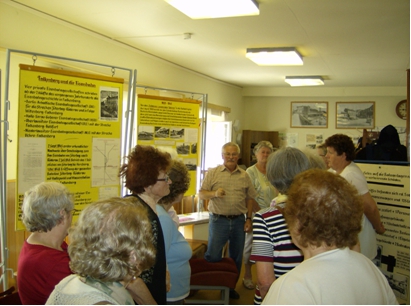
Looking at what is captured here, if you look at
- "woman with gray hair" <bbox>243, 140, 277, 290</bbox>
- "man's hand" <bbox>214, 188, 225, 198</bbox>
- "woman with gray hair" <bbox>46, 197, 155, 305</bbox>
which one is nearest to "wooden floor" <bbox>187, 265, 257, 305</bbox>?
"woman with gray hair" <bbox>243, 140, 277, 290</bbox>

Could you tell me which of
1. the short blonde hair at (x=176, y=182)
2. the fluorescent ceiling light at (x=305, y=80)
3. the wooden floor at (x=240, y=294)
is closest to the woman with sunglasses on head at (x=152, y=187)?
the short blonde hair at (x=176, y=182)

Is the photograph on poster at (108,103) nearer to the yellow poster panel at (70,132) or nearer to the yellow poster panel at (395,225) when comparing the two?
the yellow poster panel at (70,132)

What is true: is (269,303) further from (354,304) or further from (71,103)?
(71,103)

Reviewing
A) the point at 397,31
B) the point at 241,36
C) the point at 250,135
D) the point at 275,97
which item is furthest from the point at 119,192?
the point at 275,97

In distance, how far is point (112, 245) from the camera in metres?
1.14

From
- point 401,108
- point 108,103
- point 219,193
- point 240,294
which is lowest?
point 240,294

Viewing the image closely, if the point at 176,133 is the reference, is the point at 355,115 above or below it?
above

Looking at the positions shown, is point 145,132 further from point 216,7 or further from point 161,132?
point 216,7

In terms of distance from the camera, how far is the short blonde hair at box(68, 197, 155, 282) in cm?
113

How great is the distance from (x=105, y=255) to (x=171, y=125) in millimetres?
2968

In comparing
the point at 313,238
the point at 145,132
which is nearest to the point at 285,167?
the point at 313,238

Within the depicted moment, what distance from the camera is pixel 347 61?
16.9 ft

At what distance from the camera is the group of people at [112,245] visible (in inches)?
44.6

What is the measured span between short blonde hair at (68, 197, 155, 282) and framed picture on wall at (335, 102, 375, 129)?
730 cm
